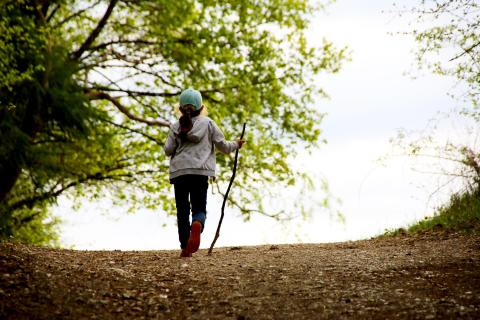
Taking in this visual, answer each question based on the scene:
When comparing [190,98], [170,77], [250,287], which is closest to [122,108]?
[170,77]

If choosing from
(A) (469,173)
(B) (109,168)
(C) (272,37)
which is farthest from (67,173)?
(A) (469,173)

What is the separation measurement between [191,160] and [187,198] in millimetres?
554

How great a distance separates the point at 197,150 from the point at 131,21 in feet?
27.4

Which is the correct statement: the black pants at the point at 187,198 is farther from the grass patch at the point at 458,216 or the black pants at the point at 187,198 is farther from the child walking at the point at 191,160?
the grass patch at the point at 458,216

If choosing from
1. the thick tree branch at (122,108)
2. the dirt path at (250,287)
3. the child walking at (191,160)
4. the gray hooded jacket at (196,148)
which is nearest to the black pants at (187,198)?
the child walking at (191,160)

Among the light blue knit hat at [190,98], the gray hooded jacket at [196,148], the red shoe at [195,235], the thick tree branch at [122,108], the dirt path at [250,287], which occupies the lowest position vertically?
the dirt path at [250,287]

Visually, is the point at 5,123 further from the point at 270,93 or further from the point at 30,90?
the point at 270,93

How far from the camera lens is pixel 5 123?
10031mm

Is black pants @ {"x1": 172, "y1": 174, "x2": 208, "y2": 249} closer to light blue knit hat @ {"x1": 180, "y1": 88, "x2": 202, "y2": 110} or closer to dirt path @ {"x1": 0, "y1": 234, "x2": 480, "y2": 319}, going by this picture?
dirt path @ {"x1": 0, "y1": 234, "x2": 480, "y2": 319}

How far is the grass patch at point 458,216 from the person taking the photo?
8305 millimetres

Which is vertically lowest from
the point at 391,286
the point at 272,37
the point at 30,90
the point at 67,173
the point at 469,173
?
the point at 391,286

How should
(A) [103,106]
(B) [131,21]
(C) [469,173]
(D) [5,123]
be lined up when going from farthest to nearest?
(A) [103,106], (B) [131,21], (D) [5,123], (C) [469,173]

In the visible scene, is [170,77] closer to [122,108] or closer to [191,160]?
[122,108]

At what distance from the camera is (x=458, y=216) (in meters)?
8.68
